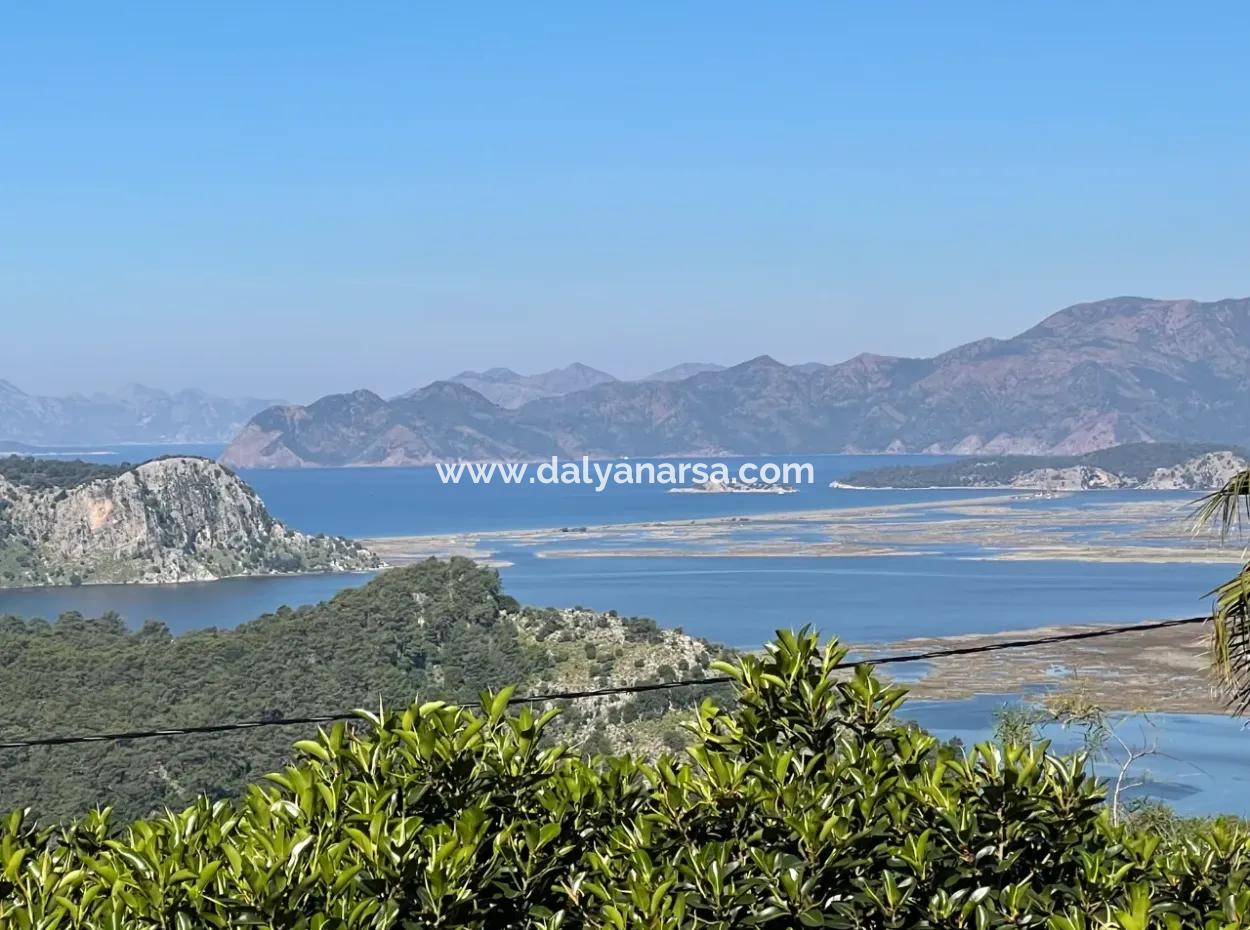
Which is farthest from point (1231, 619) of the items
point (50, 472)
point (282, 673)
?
point (50, 472)

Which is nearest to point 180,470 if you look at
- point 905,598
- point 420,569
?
point 905,598

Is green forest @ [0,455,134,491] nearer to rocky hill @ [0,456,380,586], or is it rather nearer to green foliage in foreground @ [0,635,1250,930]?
rocky hill @ [0,456,380,586]

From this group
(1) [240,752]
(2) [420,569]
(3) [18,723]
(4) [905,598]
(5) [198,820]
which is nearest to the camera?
(5) [198,820]

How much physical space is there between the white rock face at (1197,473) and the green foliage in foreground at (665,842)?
176649 mm

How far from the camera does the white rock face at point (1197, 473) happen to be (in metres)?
177

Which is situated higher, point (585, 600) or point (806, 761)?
point (806, 761)

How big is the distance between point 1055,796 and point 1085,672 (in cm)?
5672

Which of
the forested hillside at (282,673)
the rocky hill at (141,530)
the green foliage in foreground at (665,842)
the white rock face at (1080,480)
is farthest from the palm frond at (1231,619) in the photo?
the white rock face at (1080,480)

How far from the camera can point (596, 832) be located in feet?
14.8

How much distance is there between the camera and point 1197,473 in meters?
185

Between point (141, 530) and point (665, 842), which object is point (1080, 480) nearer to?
point (141, 530)

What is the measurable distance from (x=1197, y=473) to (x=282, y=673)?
158m

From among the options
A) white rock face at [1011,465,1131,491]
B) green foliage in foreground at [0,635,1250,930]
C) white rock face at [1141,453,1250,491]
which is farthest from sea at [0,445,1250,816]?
white rock face at [1011,465,1131,491]

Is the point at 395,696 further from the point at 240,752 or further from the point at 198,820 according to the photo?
the point at 198,820
